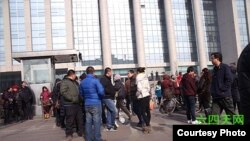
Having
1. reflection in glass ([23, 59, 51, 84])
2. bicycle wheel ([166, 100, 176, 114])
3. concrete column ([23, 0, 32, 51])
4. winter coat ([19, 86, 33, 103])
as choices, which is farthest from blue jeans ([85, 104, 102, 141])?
concrete column ([23, 0, 32, 51])

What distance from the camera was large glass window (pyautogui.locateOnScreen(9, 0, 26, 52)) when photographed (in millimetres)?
57312

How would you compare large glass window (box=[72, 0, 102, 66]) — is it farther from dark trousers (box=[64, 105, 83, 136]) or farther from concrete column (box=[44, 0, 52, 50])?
dark trousers (box=[64, 105, 83, 136])

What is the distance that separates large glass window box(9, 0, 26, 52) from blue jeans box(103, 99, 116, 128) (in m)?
50.1

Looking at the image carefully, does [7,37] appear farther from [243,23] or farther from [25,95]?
[25,95]

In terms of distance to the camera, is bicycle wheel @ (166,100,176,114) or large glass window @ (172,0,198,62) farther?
large glass window @ (172,0,198,62)

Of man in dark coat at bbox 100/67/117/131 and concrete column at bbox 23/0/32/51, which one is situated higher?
concrete column at bbox 23/0/32/51

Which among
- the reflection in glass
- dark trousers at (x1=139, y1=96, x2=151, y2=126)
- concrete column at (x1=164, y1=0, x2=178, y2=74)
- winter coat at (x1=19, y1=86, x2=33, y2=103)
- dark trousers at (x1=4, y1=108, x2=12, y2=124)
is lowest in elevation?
dark trousers at (x1=4, y1=108, x2=12, y2=124)

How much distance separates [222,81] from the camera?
21.7ft

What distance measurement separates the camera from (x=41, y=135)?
10391 millimetres

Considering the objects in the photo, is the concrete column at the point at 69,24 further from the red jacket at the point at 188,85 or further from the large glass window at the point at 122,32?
the red jacket at the point at 188,85

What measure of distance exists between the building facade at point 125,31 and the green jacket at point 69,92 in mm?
46817

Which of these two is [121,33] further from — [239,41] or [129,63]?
[239,41]

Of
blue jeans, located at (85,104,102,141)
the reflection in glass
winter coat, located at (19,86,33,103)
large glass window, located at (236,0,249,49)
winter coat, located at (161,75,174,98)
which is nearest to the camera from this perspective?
blue jeans, located at (85,104,102,141)

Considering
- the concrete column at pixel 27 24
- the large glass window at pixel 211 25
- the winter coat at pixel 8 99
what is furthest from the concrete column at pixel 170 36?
the winter coat at pixel 8 99
